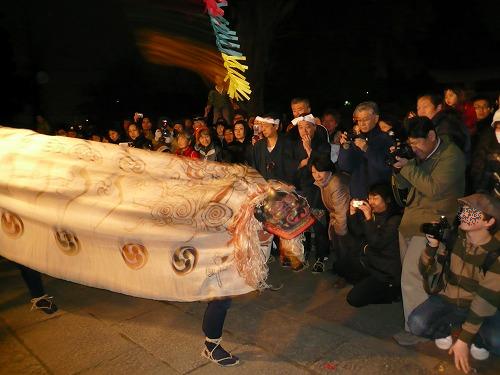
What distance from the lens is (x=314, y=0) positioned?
1386 centimetres

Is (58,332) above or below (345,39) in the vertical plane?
below

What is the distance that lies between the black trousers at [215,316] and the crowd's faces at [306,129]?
2609 mm

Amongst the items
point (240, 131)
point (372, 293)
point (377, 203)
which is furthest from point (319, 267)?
point (240, 131)

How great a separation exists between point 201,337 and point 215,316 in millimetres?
655

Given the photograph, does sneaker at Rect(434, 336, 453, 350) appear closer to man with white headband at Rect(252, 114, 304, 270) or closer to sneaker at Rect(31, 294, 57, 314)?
man with white headband at Rect(252, 114, 304, 270)

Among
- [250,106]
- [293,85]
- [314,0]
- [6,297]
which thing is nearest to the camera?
[6,297]

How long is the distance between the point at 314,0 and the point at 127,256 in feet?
41.9

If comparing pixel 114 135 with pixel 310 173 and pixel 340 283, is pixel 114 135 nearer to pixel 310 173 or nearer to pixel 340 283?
pixel 310 173

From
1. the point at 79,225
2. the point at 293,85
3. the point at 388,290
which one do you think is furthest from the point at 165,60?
the point at 293,85

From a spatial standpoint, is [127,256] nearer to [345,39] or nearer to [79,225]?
[79,225]

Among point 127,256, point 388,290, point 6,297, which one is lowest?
point 6,297

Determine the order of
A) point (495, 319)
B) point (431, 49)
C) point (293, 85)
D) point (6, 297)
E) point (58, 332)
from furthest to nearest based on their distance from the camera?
1. point (293, 85)
2. point (431, 49)
3. point (6, 297)
4. point (58, 332)
5. point (495, 319)

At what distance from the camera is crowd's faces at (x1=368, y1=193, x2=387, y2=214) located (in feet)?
13.6

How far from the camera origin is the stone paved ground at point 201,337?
3.30 metres
